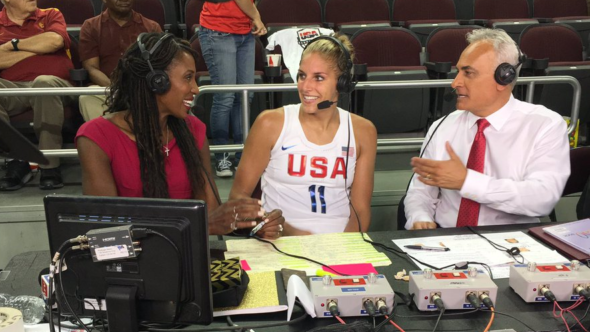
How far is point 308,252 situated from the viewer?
186 centimetres

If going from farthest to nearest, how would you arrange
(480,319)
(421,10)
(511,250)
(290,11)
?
(421,10) < (290,11) < (511,250) < (480,319)

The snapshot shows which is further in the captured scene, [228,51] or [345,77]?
[228,51]

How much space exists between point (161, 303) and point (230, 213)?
629mm

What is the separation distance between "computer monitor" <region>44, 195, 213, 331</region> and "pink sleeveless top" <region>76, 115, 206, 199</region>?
827 mm

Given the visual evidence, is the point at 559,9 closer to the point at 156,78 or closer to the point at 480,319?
the point at 156,78

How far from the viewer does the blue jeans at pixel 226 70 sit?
3.67m

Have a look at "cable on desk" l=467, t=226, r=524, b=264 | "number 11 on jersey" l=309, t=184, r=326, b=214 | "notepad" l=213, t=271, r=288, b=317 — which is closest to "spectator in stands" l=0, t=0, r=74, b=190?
"number 11 on jersey" l=309, t=184, r=326, b=214

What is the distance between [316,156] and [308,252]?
2.03ft

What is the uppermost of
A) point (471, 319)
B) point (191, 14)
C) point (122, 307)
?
point (191, 14)

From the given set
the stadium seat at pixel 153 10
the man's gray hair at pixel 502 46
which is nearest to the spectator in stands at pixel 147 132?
the man's gray hair at pixel 502 46

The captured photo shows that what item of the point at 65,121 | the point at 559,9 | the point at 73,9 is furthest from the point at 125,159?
the point at 559,9

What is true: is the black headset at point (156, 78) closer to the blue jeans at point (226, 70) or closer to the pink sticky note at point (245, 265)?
the pink sticky note at point (245, 265)

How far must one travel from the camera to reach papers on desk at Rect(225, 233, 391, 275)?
1771 millimetres

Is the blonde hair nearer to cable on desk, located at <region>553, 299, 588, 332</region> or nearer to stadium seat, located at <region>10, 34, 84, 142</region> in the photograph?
cable on desk, located at <region>553, 299, 588, 332</region>
